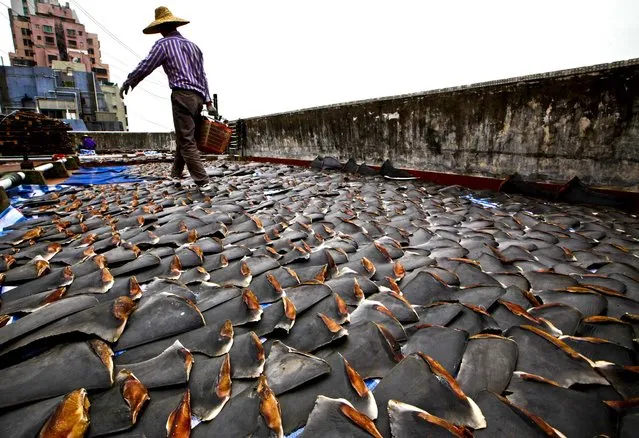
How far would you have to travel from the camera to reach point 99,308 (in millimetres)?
1221

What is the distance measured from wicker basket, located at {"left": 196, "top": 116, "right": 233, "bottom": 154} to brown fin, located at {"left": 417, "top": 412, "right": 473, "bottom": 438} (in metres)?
4.35

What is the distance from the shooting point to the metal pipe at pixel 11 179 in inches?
151

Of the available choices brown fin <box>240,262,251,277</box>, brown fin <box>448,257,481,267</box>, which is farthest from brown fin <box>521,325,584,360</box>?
brown fin <box>240,262,251,277</box>

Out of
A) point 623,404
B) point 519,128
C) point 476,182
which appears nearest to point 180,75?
point 476,182

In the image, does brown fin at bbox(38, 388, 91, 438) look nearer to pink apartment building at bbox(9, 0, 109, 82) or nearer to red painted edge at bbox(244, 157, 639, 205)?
red painted edge at bbox(244, 157, 639, 205)

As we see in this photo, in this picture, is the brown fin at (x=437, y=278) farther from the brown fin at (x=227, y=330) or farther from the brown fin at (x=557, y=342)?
the brown fin at (x=227, y=330)

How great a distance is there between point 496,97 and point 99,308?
4145 mm

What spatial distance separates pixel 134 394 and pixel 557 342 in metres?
1.24

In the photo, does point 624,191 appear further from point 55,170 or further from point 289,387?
point 55,170

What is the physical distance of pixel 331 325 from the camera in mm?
1127

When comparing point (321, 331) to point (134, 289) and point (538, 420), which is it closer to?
point (538, 420)

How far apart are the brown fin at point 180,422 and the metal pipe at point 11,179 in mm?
4401

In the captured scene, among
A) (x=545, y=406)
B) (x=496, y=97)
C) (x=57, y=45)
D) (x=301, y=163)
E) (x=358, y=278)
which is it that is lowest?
(x=545, y=406)

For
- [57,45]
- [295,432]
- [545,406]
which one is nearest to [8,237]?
[295,432]
